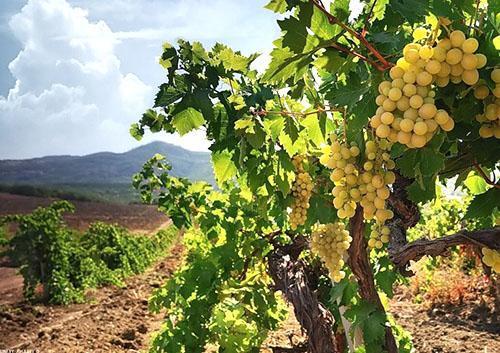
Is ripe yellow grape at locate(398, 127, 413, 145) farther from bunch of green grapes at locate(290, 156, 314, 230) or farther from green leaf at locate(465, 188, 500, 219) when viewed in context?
bunch of green grapes at locate(290, 156, 314, 230)

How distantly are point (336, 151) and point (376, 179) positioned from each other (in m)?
0.18

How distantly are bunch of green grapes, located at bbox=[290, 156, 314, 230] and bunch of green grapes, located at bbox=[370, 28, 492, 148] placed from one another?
1446mm

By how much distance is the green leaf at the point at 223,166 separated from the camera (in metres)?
2.13

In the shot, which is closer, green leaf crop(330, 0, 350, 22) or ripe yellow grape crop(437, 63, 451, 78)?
ripe yellow grape crop(437, 63, 451, 78)

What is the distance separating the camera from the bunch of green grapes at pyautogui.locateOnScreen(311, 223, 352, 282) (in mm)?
2656

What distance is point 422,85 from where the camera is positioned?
1032mm

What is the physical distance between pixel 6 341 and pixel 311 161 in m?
7.19

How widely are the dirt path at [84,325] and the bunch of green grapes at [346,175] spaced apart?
6.71 m

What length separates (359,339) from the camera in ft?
10.2

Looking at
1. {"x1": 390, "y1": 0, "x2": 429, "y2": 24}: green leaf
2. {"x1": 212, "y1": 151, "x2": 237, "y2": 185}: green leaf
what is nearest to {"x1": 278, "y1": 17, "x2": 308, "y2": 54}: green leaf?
{"x1": 390, "y1": 0, "x2": 429, "y2": 24}: green leaf

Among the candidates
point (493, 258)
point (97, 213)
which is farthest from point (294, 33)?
point (97, 213)

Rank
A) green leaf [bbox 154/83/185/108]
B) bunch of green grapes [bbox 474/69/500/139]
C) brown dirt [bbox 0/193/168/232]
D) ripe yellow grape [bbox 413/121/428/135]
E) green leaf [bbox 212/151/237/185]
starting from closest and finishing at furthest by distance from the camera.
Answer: ripe yellow grape [bbox 413/121/428/135] < bunch of green grapes [bbox 474/69/500/139] < green leaf [bbox 154/83/185/108] < green leaf [bbox 212/151/237/185] < brown dirt [bbox 0/193/168/232]

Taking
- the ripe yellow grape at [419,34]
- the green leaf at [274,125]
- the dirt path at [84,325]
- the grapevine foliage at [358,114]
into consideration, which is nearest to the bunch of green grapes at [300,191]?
the grapevine foliage at [358,114]

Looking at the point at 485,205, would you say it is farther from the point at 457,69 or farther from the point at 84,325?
the point at 84,325
